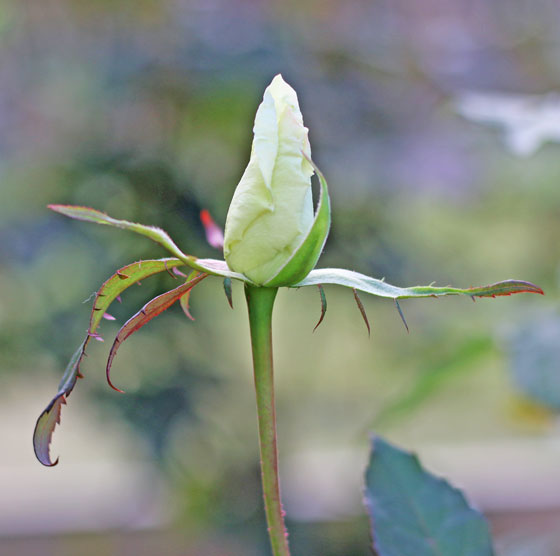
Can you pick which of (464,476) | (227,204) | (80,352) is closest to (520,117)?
(227,204)

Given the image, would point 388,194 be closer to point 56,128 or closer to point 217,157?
point 217,157

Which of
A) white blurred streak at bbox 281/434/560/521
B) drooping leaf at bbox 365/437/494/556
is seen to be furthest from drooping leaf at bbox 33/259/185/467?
white blurred streak at bbox 281/434/560/521

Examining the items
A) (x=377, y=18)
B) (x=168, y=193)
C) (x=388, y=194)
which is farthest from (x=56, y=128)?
(x=377, y=18)

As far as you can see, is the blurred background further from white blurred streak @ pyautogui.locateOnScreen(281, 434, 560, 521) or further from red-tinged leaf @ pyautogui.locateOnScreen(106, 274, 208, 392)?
red-tinged leaf @ pyautogui.locateOnScreen(106, 274, 208, 392)

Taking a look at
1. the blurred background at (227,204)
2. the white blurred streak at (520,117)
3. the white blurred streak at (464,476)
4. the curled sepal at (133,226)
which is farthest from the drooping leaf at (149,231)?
the white blurred streak at (464,476)

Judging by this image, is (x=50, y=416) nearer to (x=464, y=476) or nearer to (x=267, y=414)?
(x=267, y=414)

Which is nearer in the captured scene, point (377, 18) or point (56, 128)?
point (56, 128)
